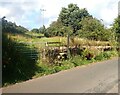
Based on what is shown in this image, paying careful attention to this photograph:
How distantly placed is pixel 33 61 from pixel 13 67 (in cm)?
280

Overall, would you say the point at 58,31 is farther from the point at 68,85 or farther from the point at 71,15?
the point at 71,15

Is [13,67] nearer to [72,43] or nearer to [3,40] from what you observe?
[3,40]

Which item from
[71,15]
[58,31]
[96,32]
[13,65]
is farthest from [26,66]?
[71,15]

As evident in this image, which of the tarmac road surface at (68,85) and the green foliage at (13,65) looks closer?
the tarmac road surface at (68,85)

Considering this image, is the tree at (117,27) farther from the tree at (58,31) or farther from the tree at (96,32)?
the tree at (58,31)

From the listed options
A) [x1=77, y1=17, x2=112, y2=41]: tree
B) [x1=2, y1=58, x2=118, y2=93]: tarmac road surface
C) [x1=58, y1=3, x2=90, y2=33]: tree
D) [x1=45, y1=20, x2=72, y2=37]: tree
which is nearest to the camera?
[x1=2, y1=58, x2=118, y2=93]: tarmac road surface

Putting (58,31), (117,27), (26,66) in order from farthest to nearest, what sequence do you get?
(58,31)
(117,27)
(26,66)

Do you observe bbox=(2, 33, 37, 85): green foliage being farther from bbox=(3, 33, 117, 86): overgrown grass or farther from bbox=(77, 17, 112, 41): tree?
bbox=(77, 17, 112, 41): tree

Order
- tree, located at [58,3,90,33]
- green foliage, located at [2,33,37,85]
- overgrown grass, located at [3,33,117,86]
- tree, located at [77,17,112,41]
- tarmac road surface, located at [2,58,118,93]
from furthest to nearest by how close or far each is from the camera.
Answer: tree, located at [58,3,90,33] < tree, located at [77,17,112,41] < overgrown grass, located at [3,33,117,86] < green foliage, located at [2,33,37,85] < tarmac road surface, located at [2,58,118,93]

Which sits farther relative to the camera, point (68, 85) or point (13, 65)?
point (13, 65)

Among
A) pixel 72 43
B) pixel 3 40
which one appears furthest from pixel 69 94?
pixel 72 43

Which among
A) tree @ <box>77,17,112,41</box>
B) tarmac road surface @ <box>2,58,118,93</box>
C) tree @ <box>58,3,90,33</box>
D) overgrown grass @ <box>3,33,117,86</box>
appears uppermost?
tree @ <box>58,3,90,33</box>

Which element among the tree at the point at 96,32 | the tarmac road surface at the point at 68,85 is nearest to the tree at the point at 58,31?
the tree at the point at 96,32

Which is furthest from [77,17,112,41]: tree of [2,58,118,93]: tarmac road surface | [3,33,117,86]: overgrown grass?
[2,58,118,93]: tarmac road surface
